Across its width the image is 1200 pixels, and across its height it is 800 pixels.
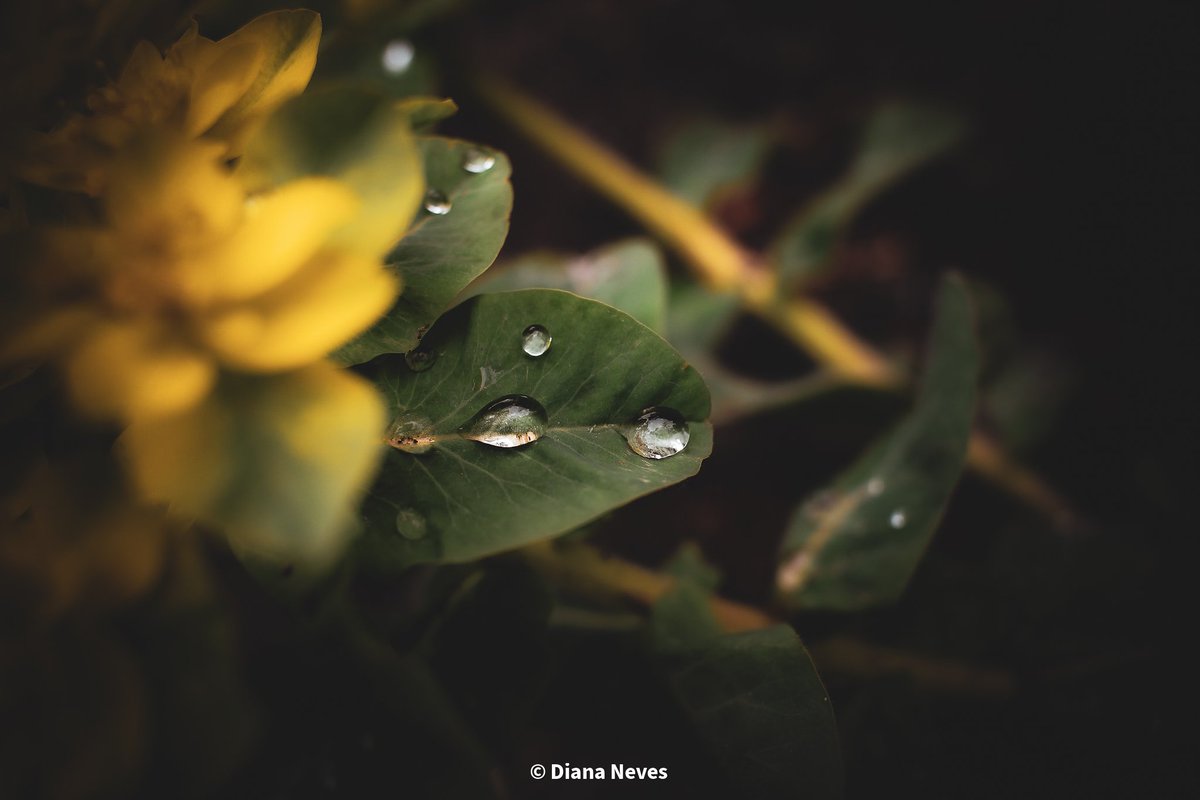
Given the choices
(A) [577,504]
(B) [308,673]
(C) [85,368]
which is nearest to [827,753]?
(A) [577,504]

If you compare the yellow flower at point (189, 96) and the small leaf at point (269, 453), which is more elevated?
the yellow flower at point (189, 96)

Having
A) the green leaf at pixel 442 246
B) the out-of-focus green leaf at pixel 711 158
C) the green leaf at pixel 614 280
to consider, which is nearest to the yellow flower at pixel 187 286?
the green leaf at pixel 442 246

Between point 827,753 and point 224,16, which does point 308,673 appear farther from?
point 224,16

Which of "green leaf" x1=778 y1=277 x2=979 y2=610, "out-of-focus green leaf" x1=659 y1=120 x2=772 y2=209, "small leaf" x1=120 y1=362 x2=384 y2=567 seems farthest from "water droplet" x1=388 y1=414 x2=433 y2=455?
"out-of-focus green leaf" x1=659 y1=120 x2=772 y2=209

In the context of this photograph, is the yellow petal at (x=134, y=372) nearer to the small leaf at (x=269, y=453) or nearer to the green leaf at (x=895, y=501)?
the small leaf at (x=269, y=453)

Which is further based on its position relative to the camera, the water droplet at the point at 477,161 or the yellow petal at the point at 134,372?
the water droplet at the point at 477,161

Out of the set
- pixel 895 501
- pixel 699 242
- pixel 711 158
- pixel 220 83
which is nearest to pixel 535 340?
pixel 220 83
